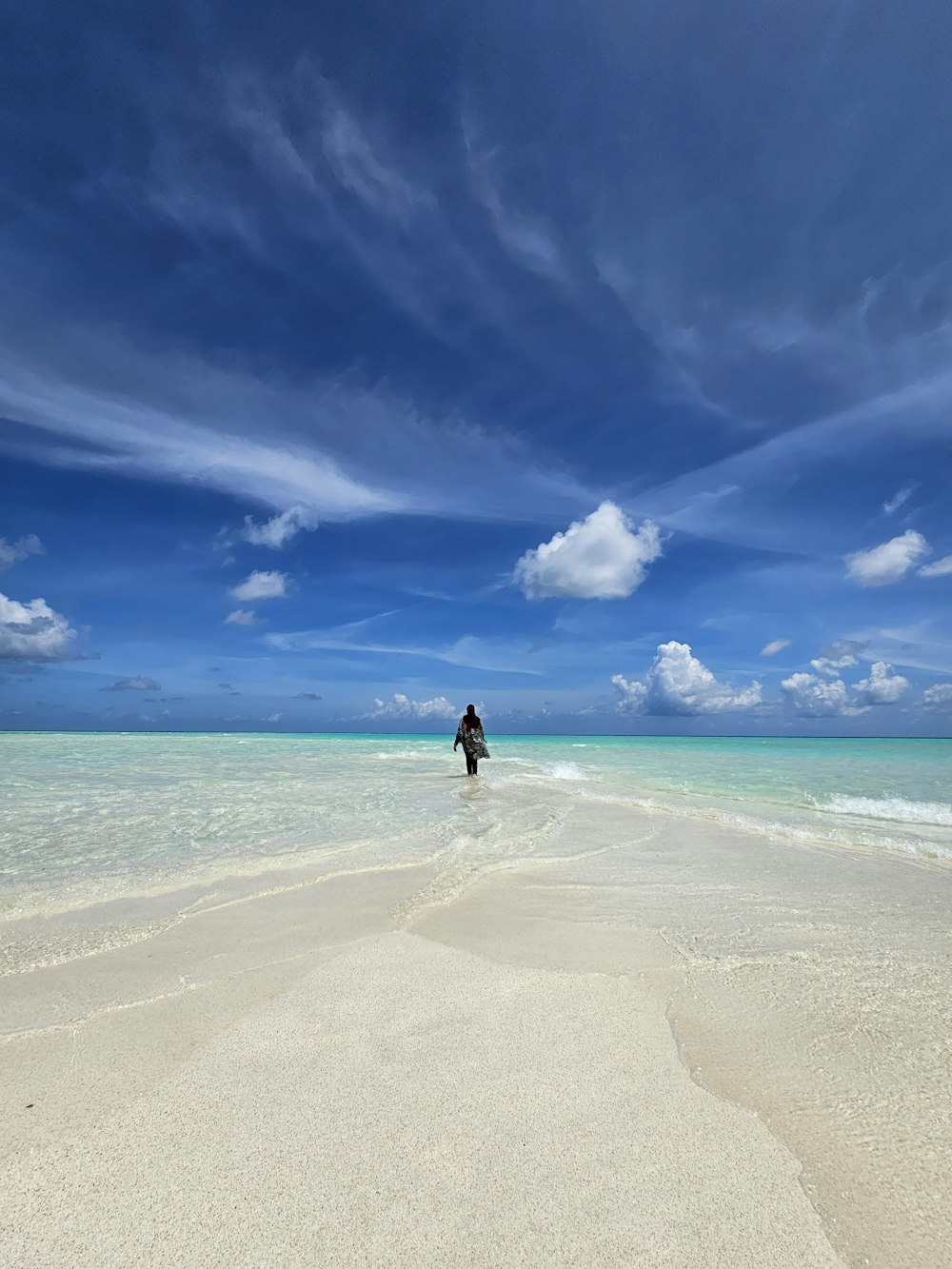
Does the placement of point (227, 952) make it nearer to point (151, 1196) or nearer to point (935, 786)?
point (151, 1196)

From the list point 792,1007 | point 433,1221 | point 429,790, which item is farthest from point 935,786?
point 433,1221

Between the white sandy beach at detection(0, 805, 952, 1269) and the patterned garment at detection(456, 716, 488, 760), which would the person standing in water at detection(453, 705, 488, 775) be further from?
the white sandy beach at detection(0, 805, 952, 1269)

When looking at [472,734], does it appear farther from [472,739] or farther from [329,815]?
[329,815]

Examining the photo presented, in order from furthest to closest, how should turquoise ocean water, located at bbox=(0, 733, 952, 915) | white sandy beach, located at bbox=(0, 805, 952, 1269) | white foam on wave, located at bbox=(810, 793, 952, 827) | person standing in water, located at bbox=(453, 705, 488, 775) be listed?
person standing in water, located at bbox=(453, 705, 488, 775)
white foam on wave, located at bbox=(810, 793, 952, 827)
turquoise ocean water, located at bbox=(0, 733, 952, 915)
white sandy beach, located at bbox=(0, 805, 952, 1269)

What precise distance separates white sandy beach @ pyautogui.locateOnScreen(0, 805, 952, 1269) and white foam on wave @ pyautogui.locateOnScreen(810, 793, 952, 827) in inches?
344

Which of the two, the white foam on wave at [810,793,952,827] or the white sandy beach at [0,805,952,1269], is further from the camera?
the white foam on wave at [810,793,952,827]

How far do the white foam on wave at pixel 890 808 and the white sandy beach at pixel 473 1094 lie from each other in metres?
→ 8.73

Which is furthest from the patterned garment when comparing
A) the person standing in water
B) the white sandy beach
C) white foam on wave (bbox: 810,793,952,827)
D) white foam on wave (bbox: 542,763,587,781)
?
the white sandy beach

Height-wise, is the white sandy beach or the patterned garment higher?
the patterned garment

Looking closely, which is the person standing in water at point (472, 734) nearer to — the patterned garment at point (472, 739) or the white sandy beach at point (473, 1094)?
the patterned garment at point (472, 739)

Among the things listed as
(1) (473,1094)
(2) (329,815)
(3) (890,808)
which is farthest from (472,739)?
(1) (473,1094)

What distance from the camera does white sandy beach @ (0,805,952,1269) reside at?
6.57ft

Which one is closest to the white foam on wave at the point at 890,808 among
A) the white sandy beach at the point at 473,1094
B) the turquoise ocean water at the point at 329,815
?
the turquoise ocean water at the point at 329,815

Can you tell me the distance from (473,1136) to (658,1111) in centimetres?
82
